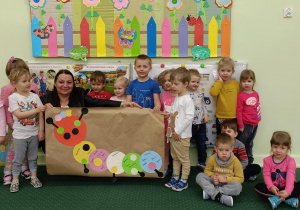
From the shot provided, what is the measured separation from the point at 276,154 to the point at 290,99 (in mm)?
1171

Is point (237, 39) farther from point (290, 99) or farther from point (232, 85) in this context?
point (290, 99)

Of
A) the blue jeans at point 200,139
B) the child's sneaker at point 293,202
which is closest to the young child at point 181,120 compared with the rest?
the blue jeans at point 200,139

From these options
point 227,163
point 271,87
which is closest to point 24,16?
point 227,163

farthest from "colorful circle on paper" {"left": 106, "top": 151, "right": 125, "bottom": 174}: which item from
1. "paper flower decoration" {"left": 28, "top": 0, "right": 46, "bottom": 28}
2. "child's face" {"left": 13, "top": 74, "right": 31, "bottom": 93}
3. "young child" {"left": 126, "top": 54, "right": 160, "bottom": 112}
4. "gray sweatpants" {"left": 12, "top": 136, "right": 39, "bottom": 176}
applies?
"paper flower decoration" {"left": 28, "top": 0, "right": 46, "bottom": 28}

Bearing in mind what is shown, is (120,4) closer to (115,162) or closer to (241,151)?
(115,162)

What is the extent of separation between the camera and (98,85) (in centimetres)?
313

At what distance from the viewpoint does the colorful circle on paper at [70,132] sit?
2713mm

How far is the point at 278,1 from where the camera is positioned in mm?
3195

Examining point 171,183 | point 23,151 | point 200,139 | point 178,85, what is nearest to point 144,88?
point 178,85

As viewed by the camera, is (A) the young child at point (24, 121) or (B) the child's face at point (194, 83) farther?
(B) the child's face at point (194, 83)

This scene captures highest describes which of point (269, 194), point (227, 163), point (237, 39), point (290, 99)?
point (237, 39)

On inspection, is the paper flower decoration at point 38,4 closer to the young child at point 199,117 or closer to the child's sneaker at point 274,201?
the young child at point 199,117

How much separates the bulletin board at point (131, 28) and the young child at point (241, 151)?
0.88 meters

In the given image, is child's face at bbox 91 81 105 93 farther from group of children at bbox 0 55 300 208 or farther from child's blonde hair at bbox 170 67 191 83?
child's blonde hair at bbox 170 67 191 83
